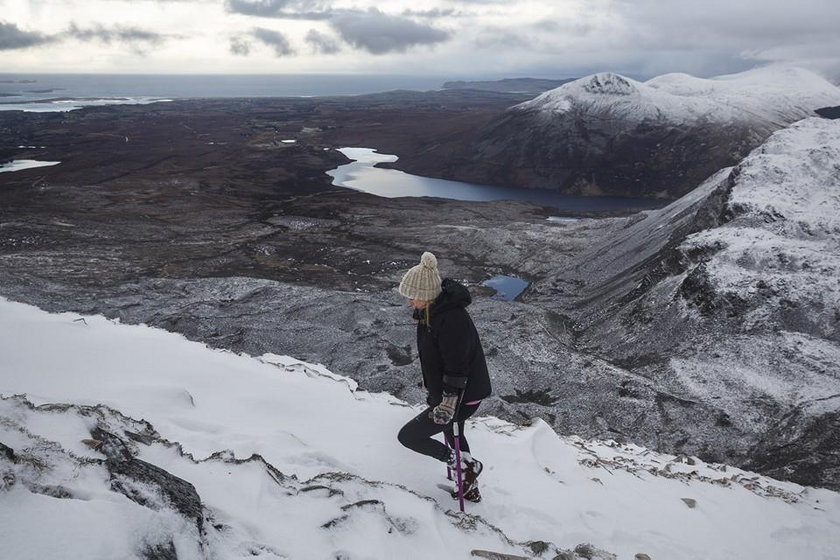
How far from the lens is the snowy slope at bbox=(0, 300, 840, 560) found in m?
3.43

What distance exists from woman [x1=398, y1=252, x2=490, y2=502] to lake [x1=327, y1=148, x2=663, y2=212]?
193 feet

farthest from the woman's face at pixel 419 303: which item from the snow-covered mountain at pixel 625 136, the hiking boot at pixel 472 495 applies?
the snow-covered mountain at pixel 625 136

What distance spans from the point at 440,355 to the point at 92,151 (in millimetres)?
99906

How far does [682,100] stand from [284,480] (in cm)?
9653

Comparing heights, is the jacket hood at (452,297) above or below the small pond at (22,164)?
below

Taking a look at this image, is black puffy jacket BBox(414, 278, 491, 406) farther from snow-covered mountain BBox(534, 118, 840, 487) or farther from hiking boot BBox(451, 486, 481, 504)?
snow-covered mountain BBox(534, 118, 840, 487)

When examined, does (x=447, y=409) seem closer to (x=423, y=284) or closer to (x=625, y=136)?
(x=423, y=284)

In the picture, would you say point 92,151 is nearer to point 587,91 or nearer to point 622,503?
point 587,91

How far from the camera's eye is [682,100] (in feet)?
278

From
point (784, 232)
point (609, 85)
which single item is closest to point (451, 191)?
point (609, 85)

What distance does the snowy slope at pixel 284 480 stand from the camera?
11.3 ft

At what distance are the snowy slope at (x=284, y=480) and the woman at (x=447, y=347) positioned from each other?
96cm

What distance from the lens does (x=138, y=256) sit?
1318 inches

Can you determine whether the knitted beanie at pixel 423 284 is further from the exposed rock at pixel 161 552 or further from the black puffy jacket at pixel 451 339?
the exposed rock at pixel 161 552
